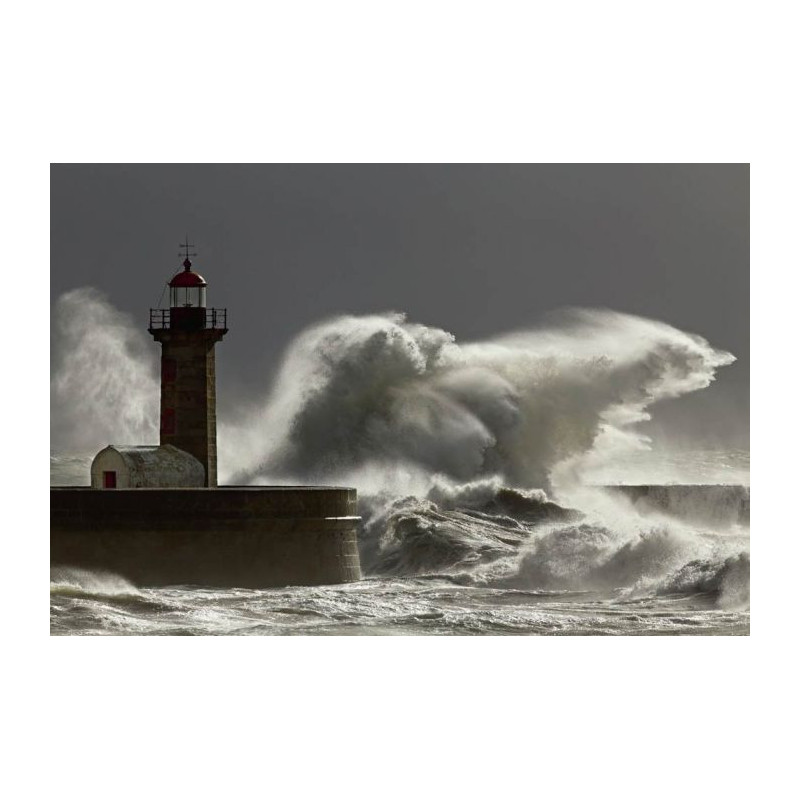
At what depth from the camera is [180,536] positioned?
966 inches

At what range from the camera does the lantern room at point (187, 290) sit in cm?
2600

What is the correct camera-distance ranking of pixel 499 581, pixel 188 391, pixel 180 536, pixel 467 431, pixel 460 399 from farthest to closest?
pixel 467 431 → pixel 460 399 → pixel 499 581 → pixel 188 391 → pixel 180 536

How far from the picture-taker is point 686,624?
2303 centimetres

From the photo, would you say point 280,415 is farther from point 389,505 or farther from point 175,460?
point 175,460

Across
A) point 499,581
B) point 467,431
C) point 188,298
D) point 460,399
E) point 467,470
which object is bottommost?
point 499,581

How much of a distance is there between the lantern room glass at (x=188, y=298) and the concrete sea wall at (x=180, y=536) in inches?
99.4

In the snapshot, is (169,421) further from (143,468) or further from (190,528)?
(190,528)

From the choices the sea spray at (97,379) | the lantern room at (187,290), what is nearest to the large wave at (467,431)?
the sea spray at (97,379)

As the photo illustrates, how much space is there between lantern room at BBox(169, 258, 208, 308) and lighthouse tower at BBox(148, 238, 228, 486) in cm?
7

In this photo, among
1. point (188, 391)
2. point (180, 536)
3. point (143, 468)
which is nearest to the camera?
point (180, 536)

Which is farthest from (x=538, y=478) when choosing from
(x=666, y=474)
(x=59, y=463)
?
(x=59, y=463)

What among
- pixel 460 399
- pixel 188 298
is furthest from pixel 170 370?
pixel 460 399

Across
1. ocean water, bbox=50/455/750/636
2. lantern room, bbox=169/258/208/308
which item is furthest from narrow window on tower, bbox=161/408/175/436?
ocean water, bbox=50/455/750/636

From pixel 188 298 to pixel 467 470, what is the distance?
759 cm
